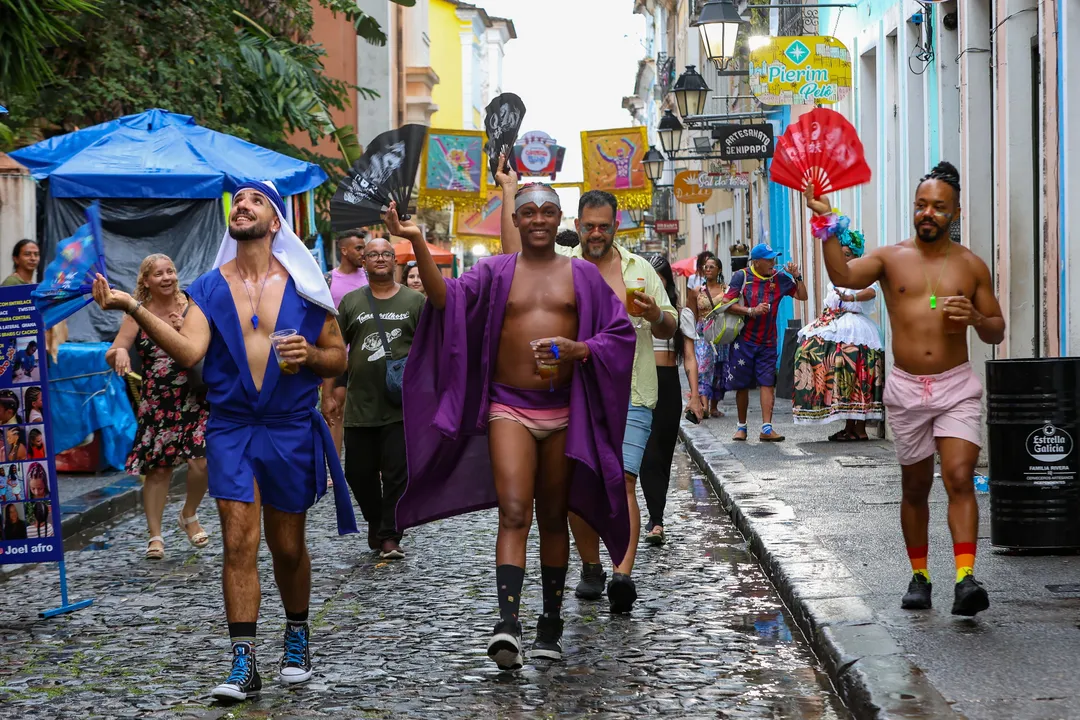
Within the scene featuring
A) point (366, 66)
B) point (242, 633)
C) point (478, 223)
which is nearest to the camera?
point (242, 633)

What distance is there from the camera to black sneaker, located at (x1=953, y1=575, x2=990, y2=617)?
614 centimetres

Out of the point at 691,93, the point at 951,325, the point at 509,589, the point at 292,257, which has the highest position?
the point at 691,93

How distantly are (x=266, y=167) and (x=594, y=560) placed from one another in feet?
34.6

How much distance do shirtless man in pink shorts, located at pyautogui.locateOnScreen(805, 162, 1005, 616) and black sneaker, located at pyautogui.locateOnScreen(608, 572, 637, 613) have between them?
1290mm

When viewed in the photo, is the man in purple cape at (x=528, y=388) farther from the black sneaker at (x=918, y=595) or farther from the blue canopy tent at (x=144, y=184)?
the blue canopy tent at (x=144, y=184)

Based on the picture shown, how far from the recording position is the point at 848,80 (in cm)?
1565

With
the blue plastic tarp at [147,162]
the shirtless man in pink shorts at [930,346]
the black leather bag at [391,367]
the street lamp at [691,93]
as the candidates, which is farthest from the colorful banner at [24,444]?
the street lamp at [691,93]

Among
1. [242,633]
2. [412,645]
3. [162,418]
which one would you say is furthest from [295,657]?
[162,418]

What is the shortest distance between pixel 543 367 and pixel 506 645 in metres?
1.08

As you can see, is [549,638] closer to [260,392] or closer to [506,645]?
[506,645]

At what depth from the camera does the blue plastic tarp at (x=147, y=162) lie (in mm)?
16094

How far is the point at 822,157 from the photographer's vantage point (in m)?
7.11

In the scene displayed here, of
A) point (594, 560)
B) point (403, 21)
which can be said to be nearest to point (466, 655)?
point (594, 560)

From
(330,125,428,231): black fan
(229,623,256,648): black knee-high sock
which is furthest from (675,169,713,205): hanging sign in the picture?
(229,623,256,648): black knee-high sock
